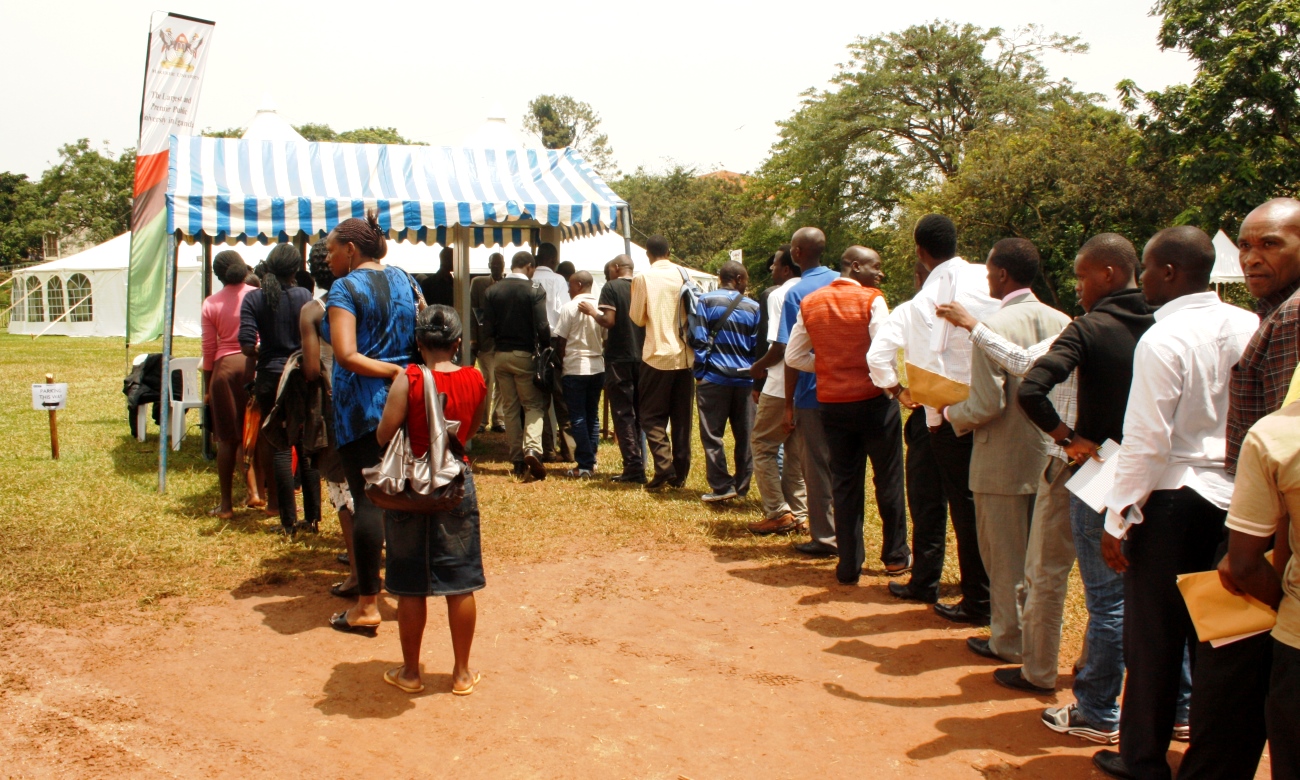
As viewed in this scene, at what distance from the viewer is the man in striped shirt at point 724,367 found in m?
7.67

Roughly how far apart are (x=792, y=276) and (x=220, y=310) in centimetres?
440

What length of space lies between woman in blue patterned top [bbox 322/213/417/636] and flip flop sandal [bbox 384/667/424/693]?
724mm

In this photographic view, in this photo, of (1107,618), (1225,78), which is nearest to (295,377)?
(1107,618)

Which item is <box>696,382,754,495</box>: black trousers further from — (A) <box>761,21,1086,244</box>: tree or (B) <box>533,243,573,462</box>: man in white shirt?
(A) <box>761,21,1086,244</box>: tree

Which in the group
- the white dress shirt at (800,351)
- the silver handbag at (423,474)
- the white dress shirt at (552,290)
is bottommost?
the silver handbag at (423,474)

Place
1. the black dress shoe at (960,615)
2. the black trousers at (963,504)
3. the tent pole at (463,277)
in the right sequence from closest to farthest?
the black trousers at (963,504) → the black dress shoe at (960,615) → the tent pole at (463,277)

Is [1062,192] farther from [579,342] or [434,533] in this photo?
[434,533]

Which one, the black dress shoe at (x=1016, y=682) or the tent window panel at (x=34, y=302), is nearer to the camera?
the black dress shoe at (x=1016, y=682)

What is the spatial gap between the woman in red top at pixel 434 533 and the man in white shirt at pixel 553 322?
5091 mm

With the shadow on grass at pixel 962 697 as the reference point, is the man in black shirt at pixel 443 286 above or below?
above

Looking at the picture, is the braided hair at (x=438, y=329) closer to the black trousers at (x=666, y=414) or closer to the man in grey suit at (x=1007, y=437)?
the man in grey suit at (x=1007, y=437)

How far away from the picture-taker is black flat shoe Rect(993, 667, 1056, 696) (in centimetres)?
425

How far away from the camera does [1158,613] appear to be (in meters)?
3.21

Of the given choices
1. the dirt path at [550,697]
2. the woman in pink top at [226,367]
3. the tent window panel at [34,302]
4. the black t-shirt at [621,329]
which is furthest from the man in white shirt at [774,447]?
the tent window panel at [34,302]
